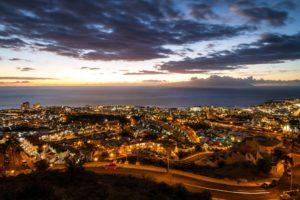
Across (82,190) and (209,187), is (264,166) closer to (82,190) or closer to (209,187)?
(209,187)

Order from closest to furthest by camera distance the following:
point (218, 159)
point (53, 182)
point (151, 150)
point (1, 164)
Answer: point (53, 182) < point (1, 164) < point (218, 159) < point (151, 150)

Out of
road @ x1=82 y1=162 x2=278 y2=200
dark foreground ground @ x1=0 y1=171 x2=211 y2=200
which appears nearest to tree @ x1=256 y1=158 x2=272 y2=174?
road @ x1=82 y1=162 x2=278 y2=200

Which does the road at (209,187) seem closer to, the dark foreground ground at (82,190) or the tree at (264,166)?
the dark foreground ground at (82,190)

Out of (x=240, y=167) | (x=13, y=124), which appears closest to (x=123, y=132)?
(x=13, y=124)

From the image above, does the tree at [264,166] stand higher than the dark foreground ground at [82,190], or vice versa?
the dark foreground ground at [82,190]

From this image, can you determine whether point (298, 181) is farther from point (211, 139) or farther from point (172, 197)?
point (211, 139)

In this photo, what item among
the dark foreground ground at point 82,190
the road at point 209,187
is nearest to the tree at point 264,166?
the road at point 209,187
